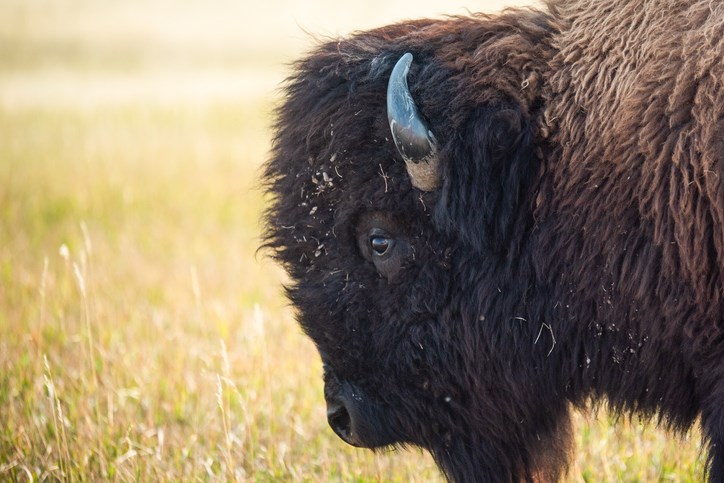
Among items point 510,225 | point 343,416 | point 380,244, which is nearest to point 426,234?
point 380,244

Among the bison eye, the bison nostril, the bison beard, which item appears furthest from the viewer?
the bison nostril

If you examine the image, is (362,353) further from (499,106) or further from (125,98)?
(125,98)

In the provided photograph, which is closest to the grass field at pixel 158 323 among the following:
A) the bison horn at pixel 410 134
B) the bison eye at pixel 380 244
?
the bison eye at pixel 380 244

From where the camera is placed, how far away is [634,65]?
104 inches

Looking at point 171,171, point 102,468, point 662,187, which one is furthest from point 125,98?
point 662,187

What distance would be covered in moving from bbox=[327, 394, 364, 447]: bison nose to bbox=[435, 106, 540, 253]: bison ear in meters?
0.75

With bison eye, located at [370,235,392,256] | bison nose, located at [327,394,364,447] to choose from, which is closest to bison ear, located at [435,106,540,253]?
bison eye, located at [370,235,392,256]

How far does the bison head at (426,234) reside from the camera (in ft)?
8.95

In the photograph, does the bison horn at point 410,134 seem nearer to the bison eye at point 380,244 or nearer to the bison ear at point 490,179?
the bison ear at point 490,179

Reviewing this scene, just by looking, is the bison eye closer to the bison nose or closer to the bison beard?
the bison beard

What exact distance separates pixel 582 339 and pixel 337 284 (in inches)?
34.7

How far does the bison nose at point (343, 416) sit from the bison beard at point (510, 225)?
0.4 inches

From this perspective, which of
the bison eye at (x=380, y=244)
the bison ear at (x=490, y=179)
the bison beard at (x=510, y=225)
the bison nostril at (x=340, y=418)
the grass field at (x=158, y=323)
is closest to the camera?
the bison beard at (x=510, y=225)

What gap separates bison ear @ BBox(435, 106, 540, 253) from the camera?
2680 mm
